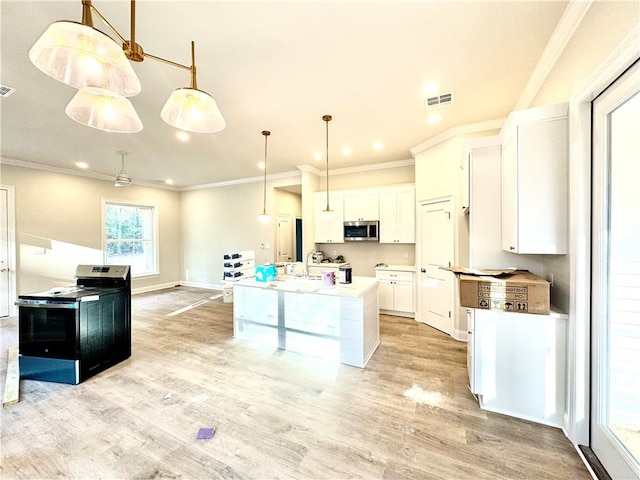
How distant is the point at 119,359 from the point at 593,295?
4527mm

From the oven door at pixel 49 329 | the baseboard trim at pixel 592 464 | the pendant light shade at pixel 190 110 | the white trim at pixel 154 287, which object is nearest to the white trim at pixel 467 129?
the pendant light shade at pixel 190 110

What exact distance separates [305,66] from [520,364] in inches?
123

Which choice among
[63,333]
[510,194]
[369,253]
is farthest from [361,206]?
[63,333]

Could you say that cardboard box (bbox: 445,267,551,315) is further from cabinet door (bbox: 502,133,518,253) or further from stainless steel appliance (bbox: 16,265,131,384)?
stainless steel appliance (bbox: 16,265,131,384)

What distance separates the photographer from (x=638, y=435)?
56.0 inches

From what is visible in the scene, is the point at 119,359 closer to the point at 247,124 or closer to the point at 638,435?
the point at 247,124

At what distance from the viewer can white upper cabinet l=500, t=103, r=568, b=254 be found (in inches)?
74.2

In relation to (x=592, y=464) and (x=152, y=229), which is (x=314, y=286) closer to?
(x=592, y=464)

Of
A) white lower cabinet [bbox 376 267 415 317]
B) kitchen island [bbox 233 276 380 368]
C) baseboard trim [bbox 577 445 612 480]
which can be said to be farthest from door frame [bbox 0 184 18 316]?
baseboard trim [bbox 577 445 612 480]

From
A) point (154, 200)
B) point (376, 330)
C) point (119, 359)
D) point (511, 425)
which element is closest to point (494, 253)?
point (511, 425)

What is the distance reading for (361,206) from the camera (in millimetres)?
5109

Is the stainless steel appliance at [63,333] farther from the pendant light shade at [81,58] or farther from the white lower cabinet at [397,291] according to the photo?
the white lower cabinet at [397,291]

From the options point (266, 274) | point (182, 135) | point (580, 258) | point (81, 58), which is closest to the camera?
point (81, 58)

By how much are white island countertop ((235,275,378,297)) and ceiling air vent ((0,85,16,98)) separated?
314cm
